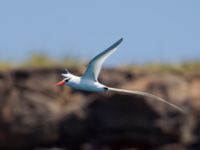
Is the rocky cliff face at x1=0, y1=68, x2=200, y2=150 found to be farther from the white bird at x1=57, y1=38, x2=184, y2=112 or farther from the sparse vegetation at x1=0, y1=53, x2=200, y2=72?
the white bird at x1=57, y1=38, x2=184, y2=112

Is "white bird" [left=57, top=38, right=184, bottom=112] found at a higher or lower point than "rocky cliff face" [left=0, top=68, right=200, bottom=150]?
lower

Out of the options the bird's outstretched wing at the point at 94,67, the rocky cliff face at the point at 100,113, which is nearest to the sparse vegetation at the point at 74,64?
the rocky cliff face at the point at 100,113

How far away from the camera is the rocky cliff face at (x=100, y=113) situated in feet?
61.7

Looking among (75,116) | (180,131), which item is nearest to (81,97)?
(75,116)

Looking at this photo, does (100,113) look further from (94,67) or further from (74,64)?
(94,67)

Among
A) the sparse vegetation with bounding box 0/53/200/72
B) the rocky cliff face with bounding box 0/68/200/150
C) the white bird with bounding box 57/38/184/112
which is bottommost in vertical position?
the white bird with bounding box 57/38/184/112

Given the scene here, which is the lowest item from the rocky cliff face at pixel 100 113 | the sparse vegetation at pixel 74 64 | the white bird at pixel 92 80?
the white bird at pixel 92 80

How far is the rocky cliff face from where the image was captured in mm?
18797

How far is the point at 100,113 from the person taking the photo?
18.9m

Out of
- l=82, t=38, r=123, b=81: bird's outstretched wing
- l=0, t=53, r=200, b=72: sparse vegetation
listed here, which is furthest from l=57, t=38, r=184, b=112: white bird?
l=0, t=53, r=200, b=72: sparse vegetation

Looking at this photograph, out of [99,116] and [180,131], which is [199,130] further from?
[99,116]

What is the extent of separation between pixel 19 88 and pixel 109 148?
81.0 inches

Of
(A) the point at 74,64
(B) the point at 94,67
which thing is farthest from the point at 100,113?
(B) the point at 94,67

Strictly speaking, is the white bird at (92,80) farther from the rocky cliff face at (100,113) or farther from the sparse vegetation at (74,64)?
the sparse vegetation at (74,64)
